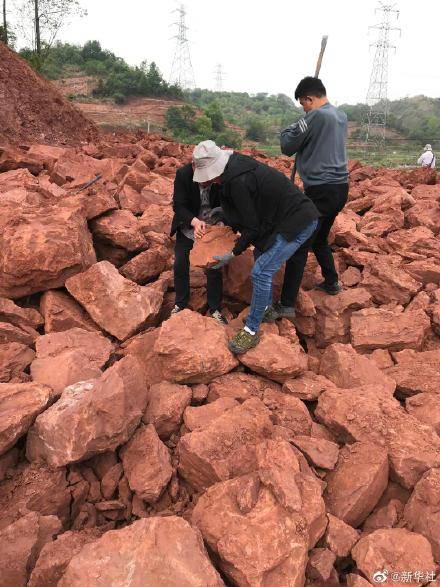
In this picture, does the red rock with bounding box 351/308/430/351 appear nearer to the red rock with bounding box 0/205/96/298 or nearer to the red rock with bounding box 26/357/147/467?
the red rock with bounding box 26/357/147/467

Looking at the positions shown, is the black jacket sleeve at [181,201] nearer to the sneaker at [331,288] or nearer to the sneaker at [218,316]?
the sneaker at [218,316]

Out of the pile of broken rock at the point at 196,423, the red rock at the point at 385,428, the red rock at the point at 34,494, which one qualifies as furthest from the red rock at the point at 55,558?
the red rock at the point at 385,428

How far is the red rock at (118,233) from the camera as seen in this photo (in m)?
3.95

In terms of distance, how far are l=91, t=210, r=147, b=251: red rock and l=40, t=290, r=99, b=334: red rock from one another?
81cm

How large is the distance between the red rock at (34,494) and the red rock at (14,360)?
599 mm

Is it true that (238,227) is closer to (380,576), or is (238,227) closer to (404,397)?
(404,397)

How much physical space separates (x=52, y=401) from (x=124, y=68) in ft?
127

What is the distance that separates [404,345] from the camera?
338 centimetres

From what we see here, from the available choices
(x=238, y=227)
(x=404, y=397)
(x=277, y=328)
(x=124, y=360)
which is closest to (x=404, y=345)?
(x=404, y=397)

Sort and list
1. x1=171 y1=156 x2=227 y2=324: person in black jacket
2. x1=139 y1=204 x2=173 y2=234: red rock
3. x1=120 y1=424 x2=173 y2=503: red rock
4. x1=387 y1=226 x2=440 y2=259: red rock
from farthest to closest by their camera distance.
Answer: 1. x1=387 y1=226 x2=440 y2=259: red rock
2. x1=139 y1=204 x2=173 y2=234: red rock
3. x1=171 y1=156 x2=227 y2=324: person in black jacket
4. x1=120 y1=424 x2=173 y2=503: red rock

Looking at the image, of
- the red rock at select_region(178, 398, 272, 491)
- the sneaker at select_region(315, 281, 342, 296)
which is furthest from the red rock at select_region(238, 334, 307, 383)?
the sneaker at select_region(315, 281, 342, 296)

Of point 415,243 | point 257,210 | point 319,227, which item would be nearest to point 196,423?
point 257,210

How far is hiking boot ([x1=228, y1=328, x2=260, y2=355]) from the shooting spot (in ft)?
9.25

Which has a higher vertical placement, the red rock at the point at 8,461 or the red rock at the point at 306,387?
the red rock at the point at 306,387
